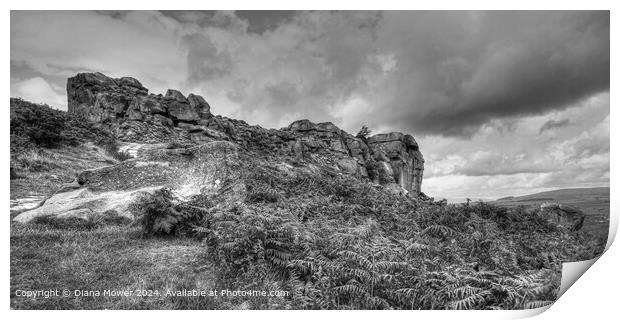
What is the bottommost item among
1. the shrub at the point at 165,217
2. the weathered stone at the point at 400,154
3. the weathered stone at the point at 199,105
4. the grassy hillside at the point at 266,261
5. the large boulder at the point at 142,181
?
the grassy hillside at the point at 266,261

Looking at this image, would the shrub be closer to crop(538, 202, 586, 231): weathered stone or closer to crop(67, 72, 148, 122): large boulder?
crop(538, 202, 586, 231): weathered stone

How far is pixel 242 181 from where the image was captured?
10906mm

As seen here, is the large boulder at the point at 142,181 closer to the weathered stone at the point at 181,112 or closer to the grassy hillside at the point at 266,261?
the grassy hillside at the point at 266,261

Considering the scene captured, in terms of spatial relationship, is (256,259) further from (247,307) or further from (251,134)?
(251,134)

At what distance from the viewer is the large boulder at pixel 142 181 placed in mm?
8234

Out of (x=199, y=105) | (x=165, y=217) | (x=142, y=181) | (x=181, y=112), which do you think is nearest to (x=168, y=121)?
(x=181, y=112)

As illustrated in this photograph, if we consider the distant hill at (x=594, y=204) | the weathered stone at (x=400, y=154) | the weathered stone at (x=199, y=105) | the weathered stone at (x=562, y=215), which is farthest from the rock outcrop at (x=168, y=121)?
the weathered stone at (x=400, y=154)

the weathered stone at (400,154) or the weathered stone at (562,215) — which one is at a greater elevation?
the weathered stone at (400,154)

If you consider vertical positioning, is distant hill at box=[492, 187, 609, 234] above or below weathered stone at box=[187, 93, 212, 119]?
below

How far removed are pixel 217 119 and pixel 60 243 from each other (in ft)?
92.1

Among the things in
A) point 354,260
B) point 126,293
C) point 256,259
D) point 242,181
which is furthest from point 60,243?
point 354,260

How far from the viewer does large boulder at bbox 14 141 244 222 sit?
8234mm

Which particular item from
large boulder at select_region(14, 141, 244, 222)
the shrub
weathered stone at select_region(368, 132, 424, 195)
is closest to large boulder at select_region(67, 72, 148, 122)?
large boulder at select_region(14, 141, 244, 222)

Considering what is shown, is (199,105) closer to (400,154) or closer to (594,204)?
(594,204)
